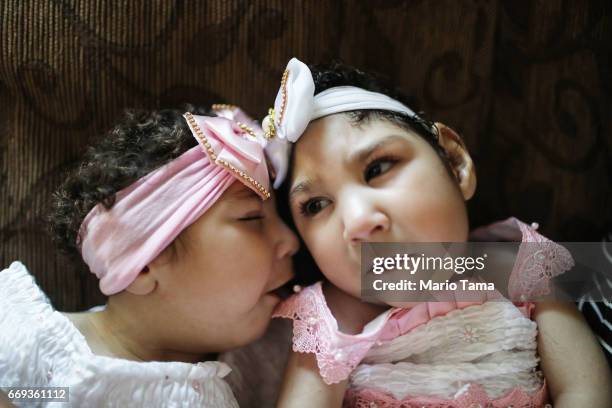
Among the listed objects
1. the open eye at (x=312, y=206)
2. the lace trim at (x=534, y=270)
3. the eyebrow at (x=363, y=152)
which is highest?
the eyebrow at (x=363, y=152)

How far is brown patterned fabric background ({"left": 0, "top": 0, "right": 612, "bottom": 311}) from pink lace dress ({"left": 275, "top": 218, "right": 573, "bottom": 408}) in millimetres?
340

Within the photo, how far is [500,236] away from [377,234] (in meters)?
0.32

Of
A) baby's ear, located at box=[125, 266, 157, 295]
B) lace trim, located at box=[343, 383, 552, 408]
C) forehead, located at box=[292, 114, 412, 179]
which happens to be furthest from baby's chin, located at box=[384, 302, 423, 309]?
baby's ear, located at box=[125, 266, 157, 295]

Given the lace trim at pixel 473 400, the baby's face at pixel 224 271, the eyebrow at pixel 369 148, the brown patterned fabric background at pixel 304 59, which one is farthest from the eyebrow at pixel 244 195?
the lace trim at pixel 473 400

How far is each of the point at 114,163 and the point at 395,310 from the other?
53 cm

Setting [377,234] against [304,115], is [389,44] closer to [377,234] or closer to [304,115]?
[304,115]

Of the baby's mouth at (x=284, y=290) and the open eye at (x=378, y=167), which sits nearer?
the open eye at (x=378, y=167)

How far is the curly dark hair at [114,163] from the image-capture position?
93 cm

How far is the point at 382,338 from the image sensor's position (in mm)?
944

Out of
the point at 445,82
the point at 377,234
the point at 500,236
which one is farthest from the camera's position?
the point at 445,82

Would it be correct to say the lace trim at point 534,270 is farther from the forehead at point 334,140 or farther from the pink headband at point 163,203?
the pink headband at point 163,203

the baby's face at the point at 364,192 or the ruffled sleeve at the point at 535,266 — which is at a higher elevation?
the baby's face at the point at 364,192

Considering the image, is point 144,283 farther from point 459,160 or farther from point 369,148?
point 459,160

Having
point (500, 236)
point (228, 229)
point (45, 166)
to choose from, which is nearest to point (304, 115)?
point (228, 229)
